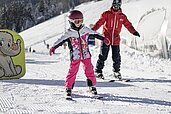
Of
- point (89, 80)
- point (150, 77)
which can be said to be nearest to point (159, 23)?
point (150, 77)

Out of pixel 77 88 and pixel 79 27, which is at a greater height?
pixel 79 27

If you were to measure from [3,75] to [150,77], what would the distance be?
9.46 feet

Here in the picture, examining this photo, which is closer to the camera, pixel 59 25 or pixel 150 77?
pixel 150 77

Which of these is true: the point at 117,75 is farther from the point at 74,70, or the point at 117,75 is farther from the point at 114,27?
the point at 74,70

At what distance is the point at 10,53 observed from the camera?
6.48 m

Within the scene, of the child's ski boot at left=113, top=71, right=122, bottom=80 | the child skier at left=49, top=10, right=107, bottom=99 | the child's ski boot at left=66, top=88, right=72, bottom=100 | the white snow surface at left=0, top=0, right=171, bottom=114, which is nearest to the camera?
the white snow surface at left=0, top=0, right=171, bottom=114

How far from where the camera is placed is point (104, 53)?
671cm

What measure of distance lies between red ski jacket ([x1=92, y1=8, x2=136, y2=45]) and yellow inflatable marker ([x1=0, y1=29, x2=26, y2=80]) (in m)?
1.49

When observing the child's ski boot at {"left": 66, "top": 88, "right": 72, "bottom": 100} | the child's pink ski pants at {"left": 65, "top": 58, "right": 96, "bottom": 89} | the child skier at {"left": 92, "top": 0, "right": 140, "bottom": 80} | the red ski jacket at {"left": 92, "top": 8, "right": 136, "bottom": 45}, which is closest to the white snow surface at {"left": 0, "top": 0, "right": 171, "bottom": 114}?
the child's ski boot at {"left": 66, "top": 88, "right": 72, "bottom": 100}

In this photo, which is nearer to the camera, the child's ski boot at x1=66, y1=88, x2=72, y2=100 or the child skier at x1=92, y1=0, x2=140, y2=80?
the child's ski boot at x1=66, y1=88, x2=72, y2=100

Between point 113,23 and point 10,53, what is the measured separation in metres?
2.04

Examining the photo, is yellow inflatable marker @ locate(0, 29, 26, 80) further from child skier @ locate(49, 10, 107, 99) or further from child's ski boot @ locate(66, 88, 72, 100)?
child's ski boot @ locate(66, 88, 72, 100)

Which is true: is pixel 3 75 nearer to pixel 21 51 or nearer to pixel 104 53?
pixel 21 51

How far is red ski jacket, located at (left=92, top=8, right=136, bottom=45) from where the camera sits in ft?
→ 21.3
